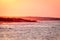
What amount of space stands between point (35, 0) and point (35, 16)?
0.69 feet

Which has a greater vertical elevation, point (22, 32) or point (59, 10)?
point (59, 10)

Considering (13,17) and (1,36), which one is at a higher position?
(13,17)

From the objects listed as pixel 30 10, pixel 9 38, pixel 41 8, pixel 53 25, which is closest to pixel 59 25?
pixel 53 25

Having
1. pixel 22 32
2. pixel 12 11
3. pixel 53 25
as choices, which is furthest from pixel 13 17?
pixel 53 25

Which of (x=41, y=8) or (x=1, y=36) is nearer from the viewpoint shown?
(x=1, y=36)

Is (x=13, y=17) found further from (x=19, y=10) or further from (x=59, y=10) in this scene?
(x=59, y=10)

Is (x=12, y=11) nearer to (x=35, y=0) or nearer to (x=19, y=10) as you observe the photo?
(x=19, y=10)

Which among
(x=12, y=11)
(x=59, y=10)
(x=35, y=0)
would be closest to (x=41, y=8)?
(x=35, y=0)

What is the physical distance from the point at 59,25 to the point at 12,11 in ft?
2.10

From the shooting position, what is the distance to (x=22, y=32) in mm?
1226

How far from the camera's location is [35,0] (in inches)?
50.7

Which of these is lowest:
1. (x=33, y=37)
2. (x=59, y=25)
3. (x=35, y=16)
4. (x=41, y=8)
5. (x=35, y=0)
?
(x=33, y=37)

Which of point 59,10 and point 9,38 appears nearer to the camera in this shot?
point 9,38

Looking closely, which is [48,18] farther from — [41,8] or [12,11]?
[12,11]
